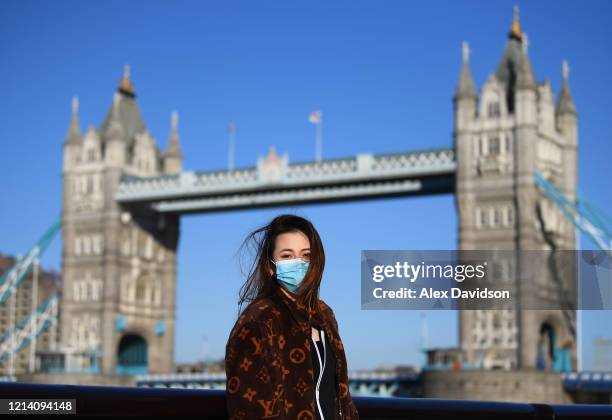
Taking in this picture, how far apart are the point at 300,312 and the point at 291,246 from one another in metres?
0.28

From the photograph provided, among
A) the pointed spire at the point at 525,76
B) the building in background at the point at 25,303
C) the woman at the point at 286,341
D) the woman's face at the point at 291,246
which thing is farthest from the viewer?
the building in background at the point at 25,303

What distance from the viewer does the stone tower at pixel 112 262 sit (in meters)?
57.9

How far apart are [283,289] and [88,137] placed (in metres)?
58.4

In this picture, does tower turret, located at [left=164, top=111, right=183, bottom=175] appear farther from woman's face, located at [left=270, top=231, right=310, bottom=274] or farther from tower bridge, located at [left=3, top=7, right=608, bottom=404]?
woman's face, located at [left=270, top=231, right=310, bottom=274]

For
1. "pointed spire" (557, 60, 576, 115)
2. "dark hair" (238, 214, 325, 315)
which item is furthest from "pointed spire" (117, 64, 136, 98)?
"dark hair" (238, 214, 325, 315)

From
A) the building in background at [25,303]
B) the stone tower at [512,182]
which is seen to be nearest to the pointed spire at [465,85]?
the stone tower at [512,182]

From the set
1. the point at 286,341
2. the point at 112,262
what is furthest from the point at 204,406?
the point at 112,262

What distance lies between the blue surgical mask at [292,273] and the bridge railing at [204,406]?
17.7 inches

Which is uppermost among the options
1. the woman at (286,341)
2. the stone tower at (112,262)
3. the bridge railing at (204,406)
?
the stone tower at (112,262)

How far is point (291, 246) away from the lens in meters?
3.90

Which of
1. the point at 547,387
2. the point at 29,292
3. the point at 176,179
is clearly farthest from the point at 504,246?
the point at 29,292

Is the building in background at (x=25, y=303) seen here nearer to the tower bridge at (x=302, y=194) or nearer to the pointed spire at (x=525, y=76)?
the tower bridge at (x=302, y=194)

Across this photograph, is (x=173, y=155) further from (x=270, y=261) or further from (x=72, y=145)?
(x=270, y=261)

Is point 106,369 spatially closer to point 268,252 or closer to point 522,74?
point 522,74
